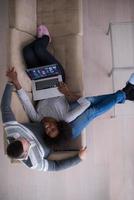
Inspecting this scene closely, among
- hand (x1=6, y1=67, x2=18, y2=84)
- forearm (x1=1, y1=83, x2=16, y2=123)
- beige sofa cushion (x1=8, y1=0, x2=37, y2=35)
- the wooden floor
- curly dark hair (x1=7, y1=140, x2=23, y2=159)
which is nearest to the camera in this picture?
curly dark hair (x1=7, y1=140, x2=23, y2=159)

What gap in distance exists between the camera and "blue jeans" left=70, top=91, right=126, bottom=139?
197 cm

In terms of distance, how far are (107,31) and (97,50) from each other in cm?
19

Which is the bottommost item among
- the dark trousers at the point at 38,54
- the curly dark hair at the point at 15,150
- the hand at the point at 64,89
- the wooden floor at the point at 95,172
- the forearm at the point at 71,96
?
the wooden floor at the point at 95,172

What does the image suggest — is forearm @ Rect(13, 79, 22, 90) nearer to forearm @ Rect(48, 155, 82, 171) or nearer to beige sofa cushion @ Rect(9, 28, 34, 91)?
beige sofa cushion @ Rect(9, 28, 34, 91)

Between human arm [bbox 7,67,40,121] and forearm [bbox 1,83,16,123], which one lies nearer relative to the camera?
forearm [bbox 1,83,16,123]

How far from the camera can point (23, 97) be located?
2084 millimetres

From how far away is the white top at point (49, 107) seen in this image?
2061 millimetres

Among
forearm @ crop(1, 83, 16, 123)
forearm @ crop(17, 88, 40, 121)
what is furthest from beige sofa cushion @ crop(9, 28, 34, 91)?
forearm @ crop(1, 83, 16, 123)

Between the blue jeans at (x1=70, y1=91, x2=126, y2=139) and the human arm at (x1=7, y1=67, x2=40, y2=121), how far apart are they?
27 centimetres

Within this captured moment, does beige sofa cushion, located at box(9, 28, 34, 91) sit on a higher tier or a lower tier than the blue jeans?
higher

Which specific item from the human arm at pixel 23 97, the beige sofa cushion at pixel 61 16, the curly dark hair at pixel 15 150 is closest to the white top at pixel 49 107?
the human arm at pixel 23 97

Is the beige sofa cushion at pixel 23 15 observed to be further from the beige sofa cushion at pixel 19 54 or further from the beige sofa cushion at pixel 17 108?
the beige sofa cushion at pixel 17 108

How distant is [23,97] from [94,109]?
50 cm

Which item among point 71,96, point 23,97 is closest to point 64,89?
point 71,96
